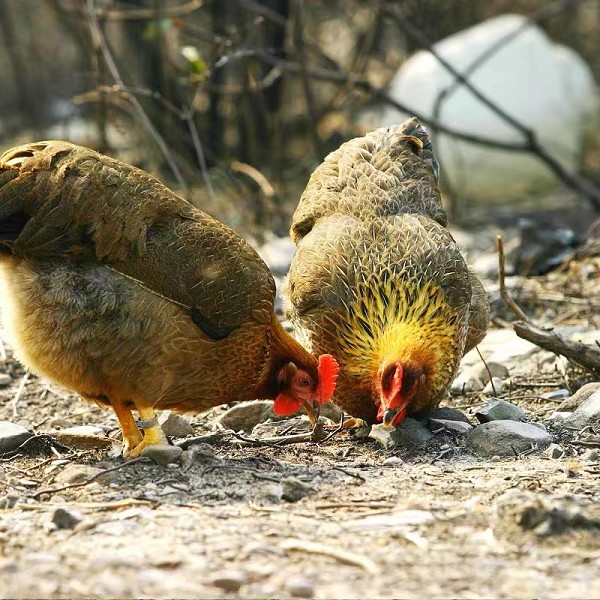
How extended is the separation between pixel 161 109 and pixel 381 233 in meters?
5.14

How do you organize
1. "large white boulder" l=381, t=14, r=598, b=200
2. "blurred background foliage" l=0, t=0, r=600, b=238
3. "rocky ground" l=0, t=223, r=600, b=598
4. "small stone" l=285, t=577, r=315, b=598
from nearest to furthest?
"small stone" l=285, t=577, r=315, b=598 < "rocky ground" l=0, t=223, r=600, b=598 < "blurred background foliage" l=0, t=0, r=600, b=238 < "large white boulder" l=381, t=14, r=598, b=200

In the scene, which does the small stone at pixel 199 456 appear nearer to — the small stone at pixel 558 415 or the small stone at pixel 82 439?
the small stone at pixel 82 439

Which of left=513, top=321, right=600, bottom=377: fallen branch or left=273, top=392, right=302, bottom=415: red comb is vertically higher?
left=513, top=321, right=600, bottom=377: fallen branch

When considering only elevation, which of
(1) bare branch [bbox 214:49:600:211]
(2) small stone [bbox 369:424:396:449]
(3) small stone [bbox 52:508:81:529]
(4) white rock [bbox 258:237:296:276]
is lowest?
(2) small stone [bbox 369:424:396:449]

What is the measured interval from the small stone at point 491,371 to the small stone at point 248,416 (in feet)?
4.36

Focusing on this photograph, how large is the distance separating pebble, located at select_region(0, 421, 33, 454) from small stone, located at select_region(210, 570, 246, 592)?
211 cm

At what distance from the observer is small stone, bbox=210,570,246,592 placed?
3.10 meters

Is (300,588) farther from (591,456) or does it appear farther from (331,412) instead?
(331,412)

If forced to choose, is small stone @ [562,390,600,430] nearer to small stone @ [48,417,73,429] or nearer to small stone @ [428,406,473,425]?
small stone @ [428,406,473,425]

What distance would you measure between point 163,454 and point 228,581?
62.0 inches

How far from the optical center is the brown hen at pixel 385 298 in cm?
502

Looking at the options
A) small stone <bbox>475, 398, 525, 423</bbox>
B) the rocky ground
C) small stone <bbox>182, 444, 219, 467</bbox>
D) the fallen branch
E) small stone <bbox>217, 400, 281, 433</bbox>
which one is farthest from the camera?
small stone <bbox>217, 400, 281, 433</bbox>

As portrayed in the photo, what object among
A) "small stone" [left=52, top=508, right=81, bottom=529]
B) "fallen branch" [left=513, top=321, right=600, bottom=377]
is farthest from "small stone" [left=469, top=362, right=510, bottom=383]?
"small stone" [left=52, top=508, right=81, bottom=529]

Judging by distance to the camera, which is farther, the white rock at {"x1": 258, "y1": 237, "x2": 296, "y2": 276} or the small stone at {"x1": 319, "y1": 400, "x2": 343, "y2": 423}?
the white rock at {"x1": 258, "y1": 237, "x2": 296, "y2": 276}
